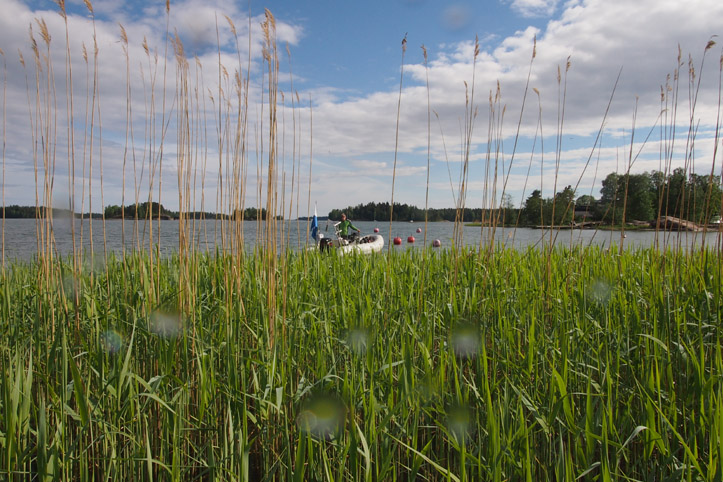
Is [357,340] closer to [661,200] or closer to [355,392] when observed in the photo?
[355,392]

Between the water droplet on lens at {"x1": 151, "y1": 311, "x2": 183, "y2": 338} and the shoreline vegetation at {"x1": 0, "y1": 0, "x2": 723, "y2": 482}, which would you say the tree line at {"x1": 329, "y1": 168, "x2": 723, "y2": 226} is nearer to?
the shoreline vegetation at {"x1": 0, "y1": 0, "x2": 723, "y2": 482}

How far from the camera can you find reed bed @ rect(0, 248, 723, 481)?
1275 millimetres

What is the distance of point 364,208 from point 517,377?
5449 cm

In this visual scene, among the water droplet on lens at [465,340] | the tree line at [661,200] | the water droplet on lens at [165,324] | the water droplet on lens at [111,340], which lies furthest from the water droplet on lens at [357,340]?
the tree line at [661,200]

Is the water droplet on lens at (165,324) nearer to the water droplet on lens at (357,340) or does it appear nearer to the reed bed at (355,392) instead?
the reed bed at (355,392)

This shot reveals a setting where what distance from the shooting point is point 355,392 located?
59.2 inches

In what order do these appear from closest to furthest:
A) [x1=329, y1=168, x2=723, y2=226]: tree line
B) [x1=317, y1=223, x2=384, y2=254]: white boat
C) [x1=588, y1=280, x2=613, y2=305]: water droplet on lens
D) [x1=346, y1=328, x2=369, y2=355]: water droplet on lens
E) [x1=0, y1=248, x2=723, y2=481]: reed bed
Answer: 1. [x1=0, y1=248, x2=723, y2=481]: reed bed
2. [x1=346, y1=328, x2=369, y2=355]: water droplet on lens
3. [x1=588, y1=280, x2=613, y2=305]: water droplet on lens
4. [x1=329, y1=168, x2=723, y2=226]: tree line
5. [x1=317, y1=223, x2=384, y2=254]: white boat

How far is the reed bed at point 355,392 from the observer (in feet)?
4.18

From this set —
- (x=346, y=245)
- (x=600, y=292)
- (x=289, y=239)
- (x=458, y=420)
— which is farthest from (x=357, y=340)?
(x=346, y=245)

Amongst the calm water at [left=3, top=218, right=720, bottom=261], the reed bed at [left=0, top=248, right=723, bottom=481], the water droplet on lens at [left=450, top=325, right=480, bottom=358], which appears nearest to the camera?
the reed bed at [left=0, top=248, right=723, bottom=481]

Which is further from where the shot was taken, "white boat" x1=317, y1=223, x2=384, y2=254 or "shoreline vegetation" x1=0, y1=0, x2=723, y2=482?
"white boat" x1=317, y1=223, x2=384, y2=254

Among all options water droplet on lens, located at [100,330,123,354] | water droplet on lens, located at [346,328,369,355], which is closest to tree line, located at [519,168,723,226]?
water droplet on lens, located at [346,328,369,355]

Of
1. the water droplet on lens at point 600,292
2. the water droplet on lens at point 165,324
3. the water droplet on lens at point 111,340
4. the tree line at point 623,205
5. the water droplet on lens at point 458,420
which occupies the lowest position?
the water droplet on lens at point 458,420

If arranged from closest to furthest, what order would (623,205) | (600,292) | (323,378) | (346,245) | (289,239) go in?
(323,378) < (289,239) < (600,292) < (623,205) < (346,245)
